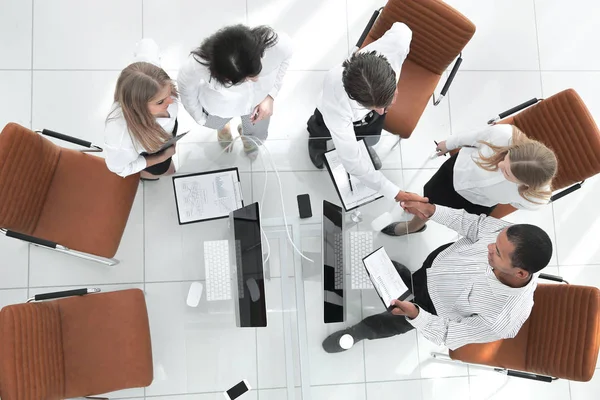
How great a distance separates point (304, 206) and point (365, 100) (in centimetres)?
69

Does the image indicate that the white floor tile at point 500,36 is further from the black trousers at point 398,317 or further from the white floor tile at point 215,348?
the white floor tile at point 215,348

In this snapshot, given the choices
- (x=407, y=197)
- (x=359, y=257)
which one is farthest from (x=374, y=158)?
(x=359, y=257)

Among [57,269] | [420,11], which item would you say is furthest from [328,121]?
[57,269]

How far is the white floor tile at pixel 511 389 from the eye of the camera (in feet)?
10.5

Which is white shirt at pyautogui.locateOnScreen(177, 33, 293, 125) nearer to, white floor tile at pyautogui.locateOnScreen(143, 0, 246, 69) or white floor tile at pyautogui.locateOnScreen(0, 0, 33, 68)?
white floor tile at pyautogui.locateOnScreen(143, 0, 246, 69)

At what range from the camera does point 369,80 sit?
2.02 meters

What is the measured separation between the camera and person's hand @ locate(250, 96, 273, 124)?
2.55 metres

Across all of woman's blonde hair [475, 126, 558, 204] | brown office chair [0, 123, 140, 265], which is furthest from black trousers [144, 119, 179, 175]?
woman's blonde hair [475, 126, 558, 204]

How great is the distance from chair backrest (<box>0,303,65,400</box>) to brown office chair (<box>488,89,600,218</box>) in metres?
2.67

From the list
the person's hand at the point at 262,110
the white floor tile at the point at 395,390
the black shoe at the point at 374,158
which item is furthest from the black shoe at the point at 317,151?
the white floor tile at the point at 395,390

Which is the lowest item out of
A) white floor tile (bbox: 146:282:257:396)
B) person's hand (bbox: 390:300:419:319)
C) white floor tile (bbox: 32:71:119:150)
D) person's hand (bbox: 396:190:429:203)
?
white floor tile (bbox: 146:282:257:396)

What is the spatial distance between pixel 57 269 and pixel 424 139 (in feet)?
8.75

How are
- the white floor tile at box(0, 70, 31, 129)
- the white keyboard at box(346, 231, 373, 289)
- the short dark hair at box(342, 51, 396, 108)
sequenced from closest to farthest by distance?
the short dark hair at box(342, 51, 396, 108) → the white keyboard at box(346, 231, 373, 289) → the white floor tile at box(0, 70, 31, 129)

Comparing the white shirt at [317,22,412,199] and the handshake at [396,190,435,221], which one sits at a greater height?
the white shirt at [317,22,412,199]
